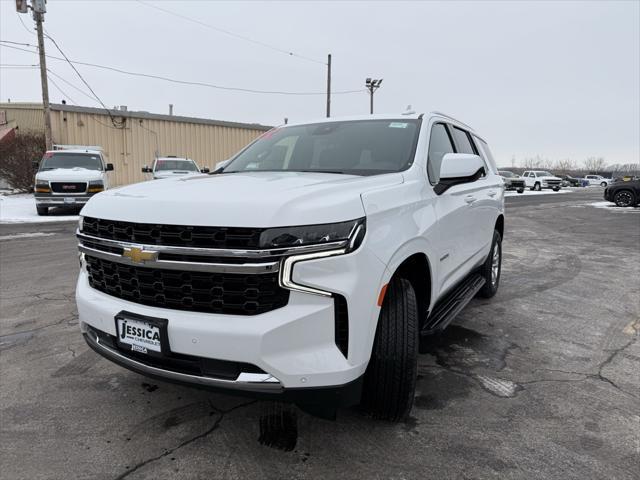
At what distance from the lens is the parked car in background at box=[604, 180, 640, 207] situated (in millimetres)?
20547

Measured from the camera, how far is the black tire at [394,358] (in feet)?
7.70

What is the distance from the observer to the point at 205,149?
27.0 metres

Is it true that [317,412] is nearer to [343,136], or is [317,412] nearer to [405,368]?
[405,368]

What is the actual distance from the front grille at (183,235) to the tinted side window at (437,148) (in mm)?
1569

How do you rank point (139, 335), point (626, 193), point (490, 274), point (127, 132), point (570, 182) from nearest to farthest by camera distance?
1. point (139, 335)
2. point (490, 274)
3. point (626, 193)
4. point (127, 132)
5. point (570, 182)

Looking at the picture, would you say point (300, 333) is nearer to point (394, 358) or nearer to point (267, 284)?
point (267, 284)

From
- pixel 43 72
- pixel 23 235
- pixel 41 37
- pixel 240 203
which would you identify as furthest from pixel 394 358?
pixel 41 37

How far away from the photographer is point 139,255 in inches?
86.4

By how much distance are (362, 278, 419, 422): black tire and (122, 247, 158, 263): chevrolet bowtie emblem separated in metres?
1.14

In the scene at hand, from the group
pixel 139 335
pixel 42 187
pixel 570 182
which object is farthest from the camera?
pixel 570 182

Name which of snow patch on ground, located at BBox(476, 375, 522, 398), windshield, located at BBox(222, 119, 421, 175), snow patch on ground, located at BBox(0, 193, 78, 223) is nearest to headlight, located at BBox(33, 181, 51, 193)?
snow patch on ground, located at BBox(0, 193, 78, 223)

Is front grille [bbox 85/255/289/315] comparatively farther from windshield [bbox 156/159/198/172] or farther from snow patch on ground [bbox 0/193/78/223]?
windshield [bbox 156/159/198/172]

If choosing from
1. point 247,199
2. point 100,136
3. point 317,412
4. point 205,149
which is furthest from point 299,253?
point 205,149

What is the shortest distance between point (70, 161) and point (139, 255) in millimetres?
13761
